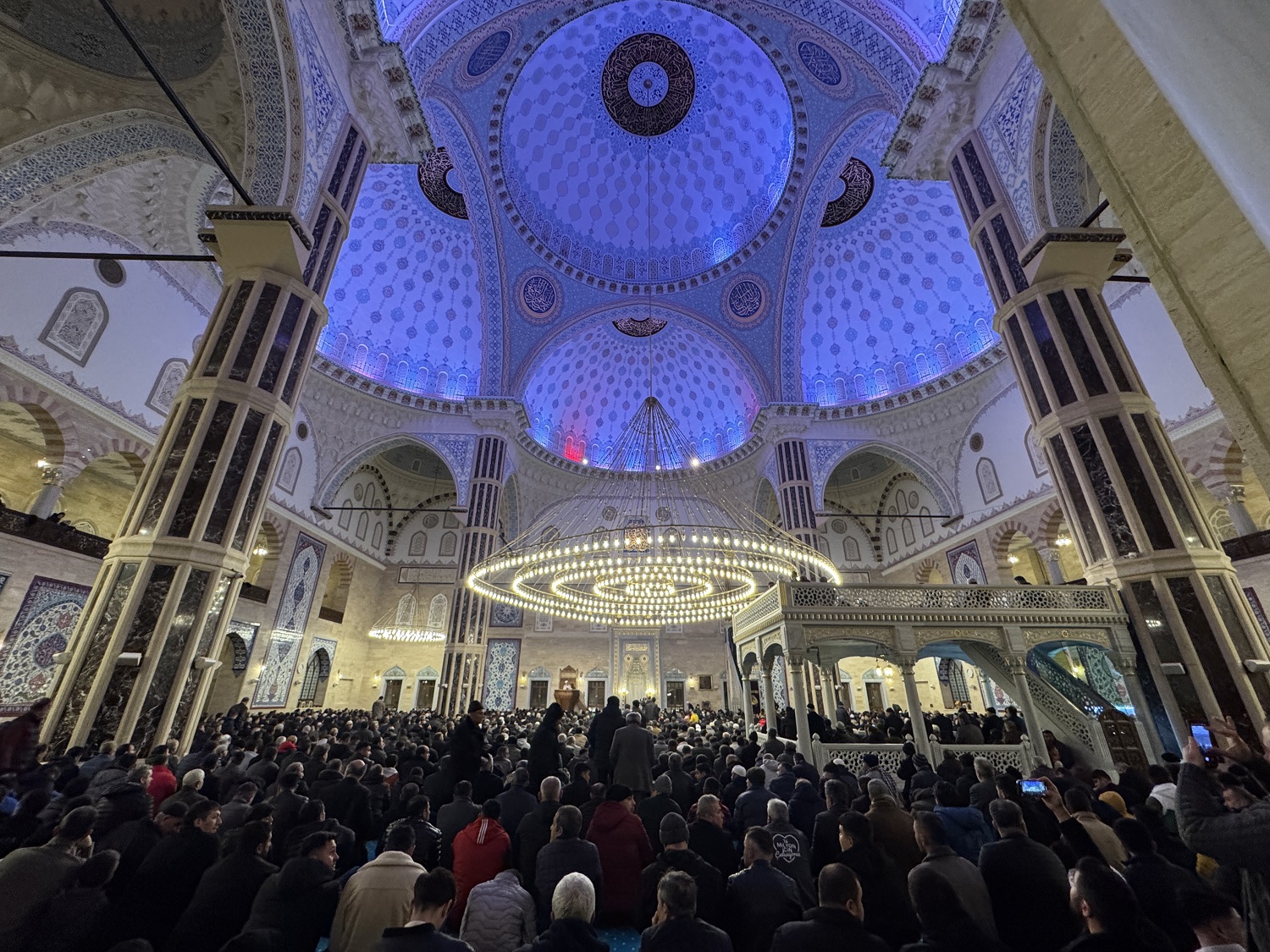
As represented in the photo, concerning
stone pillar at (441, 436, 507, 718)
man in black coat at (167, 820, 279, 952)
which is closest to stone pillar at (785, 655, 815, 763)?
man in black coat at (167, 820, 279, 952)

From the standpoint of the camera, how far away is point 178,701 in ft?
17.6

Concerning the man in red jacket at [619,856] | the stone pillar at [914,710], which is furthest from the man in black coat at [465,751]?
the stone pillar at [914,710]

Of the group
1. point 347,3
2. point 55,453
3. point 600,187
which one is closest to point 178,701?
point 55,453

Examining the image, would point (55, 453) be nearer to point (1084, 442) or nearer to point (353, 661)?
point (353, 661)

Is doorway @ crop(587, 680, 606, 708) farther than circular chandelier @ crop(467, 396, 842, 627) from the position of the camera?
Yes

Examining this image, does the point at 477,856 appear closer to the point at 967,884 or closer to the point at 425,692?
the point at 967,884

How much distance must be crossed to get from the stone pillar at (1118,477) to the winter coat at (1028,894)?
5.25m

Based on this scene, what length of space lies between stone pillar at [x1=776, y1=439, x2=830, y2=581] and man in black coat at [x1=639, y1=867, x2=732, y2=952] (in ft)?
45.5

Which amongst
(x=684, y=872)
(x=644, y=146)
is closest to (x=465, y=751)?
(x=684, y=872)

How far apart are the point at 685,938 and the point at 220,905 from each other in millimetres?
1853

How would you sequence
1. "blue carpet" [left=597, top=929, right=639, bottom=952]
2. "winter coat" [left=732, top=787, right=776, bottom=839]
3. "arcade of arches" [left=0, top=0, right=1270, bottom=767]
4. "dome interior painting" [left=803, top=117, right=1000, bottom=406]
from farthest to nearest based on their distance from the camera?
"dome interior painting" [left=803, top=117, right=1000, bottom=406] < "arcade of arches" [left=0, top=0, right=1270, bottom=767] < "winter coat" [left=732, top=787, right=776, bottom=839] < "blue carpet" [left=597, top=929, right=639, bottom=952]

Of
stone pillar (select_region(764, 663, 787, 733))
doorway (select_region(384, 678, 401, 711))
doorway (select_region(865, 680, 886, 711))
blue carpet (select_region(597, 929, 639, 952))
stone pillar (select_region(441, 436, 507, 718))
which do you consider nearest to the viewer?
blue carpet (select_region(597, 929, 639, 952))

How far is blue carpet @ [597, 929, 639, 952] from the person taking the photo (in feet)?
9.61

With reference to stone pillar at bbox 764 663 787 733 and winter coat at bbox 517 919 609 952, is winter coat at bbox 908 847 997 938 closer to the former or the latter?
winter coat at bbox 517 919 609 952
